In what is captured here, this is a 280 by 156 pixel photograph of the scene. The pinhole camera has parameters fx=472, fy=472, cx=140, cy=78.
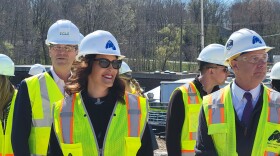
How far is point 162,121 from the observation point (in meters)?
14.6

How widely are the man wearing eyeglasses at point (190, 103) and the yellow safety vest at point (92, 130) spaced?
1336 mm

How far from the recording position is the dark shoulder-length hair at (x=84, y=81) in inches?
127

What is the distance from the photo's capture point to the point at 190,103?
4.61 metres

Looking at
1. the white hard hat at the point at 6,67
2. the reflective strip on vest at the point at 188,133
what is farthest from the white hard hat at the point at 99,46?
the white hard hat at the point at 6,67

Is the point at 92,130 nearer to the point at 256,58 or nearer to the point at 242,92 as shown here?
the point at 242,92

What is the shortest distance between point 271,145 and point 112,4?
4346 centimetres

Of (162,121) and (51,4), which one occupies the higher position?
(51,4)

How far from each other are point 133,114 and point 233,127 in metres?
0.67

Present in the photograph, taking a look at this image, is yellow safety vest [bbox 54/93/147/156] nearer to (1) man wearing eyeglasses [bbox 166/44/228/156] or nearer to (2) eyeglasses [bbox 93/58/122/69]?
(2) eyeglasses [bbox 93/58/122/69]

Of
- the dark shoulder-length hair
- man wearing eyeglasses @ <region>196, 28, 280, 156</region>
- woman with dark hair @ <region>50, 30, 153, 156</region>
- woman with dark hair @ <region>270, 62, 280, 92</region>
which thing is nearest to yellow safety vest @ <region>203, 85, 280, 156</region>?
man wearing eyeglasses @ <region>196, 28, 280, 156</region>

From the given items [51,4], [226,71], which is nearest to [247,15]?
[51,4]

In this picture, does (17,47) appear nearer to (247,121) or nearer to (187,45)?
(187,45)

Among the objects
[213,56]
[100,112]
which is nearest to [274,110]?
[100,112]

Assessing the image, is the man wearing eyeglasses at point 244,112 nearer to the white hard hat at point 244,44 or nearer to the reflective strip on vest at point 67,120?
the white hard hat at point 244,44
